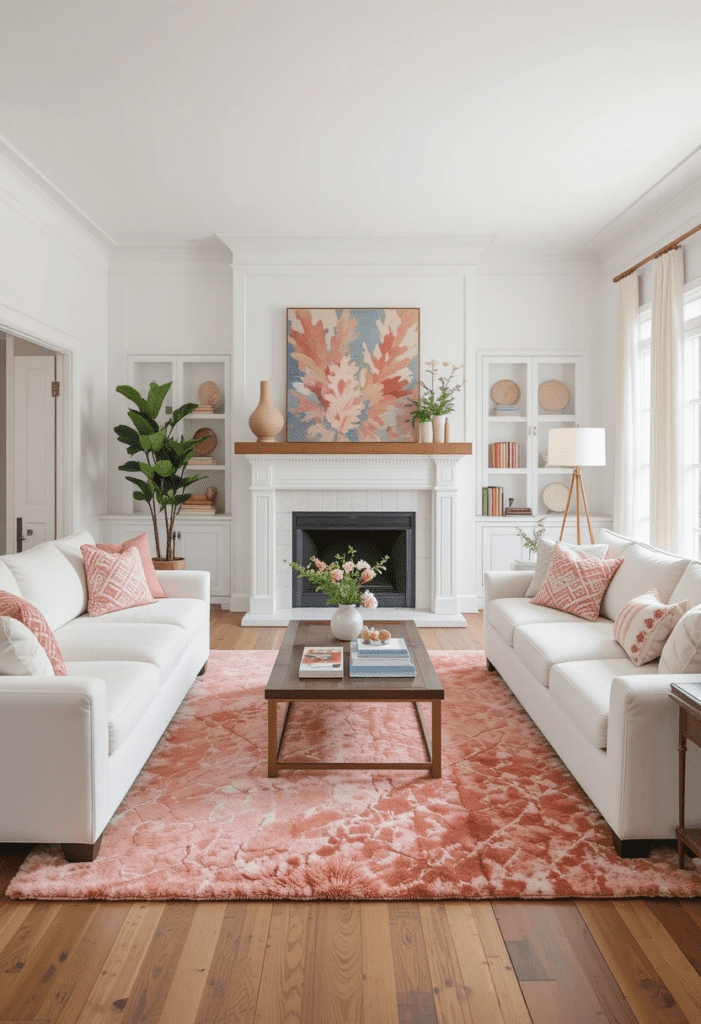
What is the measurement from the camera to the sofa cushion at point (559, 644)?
3209 millimetres

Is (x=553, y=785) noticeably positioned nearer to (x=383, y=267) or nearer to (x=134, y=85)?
(x=134, y=85)

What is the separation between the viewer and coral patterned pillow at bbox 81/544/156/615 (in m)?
3.91

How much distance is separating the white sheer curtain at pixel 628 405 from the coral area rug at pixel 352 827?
8.64 ft

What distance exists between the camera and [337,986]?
180 cm

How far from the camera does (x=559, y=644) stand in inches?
132

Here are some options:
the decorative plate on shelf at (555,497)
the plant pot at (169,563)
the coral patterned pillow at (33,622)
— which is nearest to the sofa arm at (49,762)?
the coral patterned pillow at (33,622)

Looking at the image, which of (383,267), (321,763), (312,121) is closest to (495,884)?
(321,763)

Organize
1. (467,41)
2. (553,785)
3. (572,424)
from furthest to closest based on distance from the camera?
(572,424) < (467,41) < (553,785)

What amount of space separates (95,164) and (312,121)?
1.44 metres

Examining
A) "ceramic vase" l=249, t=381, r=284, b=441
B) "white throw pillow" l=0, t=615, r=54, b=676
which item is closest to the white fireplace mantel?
"ceramic vase" l=249, t=381, r=284, b=441

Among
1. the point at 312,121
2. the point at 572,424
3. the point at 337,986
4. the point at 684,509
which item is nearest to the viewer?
the point at 337,986

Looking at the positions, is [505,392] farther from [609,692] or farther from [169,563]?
[609,692]

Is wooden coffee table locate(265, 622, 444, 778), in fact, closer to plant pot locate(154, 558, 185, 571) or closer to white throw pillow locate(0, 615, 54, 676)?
white throw pillow locate(0, 615, 54, 676)

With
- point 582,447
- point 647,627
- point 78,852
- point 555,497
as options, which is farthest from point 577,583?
point 78,852
